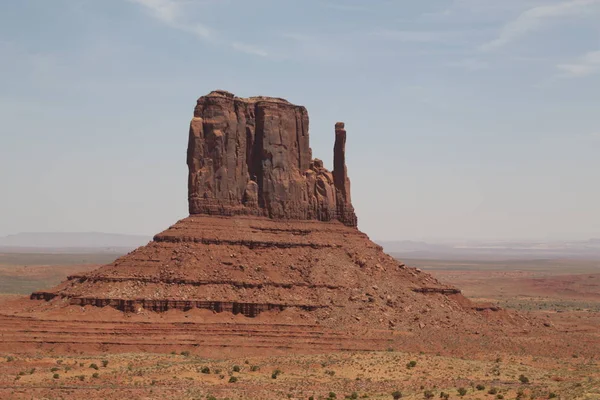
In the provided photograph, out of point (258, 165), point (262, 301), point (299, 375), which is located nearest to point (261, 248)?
point (262, 301)

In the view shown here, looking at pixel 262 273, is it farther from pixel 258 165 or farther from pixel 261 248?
pixel 258 165

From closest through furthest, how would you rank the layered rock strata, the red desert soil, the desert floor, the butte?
the desert floor
the red desert soil
the butte
the layered rock strata

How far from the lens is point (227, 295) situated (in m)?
82.6

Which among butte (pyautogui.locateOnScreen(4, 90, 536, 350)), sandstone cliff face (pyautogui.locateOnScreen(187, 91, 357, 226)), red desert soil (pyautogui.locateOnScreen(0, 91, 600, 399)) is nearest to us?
red desert soil (pyautogui.locateOnScreen(0, 91, 600, 399))

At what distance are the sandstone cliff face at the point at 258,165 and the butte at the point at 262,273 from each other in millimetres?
104

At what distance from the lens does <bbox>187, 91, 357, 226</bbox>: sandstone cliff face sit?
294 ft

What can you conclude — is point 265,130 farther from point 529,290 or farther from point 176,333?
point 529,290

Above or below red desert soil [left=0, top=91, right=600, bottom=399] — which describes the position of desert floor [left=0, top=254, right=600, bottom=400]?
below

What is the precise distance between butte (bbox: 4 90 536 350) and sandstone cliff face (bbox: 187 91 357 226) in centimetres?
10

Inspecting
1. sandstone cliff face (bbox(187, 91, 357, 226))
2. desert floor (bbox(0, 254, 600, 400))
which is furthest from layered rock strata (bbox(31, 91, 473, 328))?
desert floor (bbox(0, 254, 600, 400))

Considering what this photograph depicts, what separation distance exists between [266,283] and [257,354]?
881cm

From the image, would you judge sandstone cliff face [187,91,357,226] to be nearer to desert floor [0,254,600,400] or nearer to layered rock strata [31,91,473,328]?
layered rock strata [31,91,473,328]

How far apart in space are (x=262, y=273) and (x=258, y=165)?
440 inches

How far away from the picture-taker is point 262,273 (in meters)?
85.8
